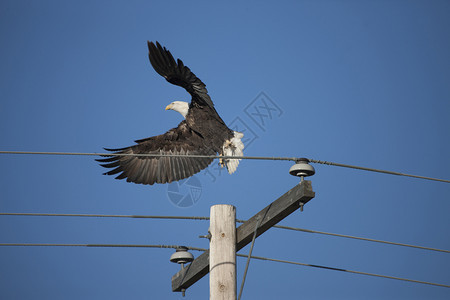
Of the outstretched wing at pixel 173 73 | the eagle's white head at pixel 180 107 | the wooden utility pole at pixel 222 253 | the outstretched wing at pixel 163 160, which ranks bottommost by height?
the wooden utility pole at pixel 222 253

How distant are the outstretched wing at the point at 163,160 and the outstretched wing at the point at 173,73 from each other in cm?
85

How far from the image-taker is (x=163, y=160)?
8961mm

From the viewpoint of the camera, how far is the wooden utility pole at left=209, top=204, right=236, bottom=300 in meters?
3.80

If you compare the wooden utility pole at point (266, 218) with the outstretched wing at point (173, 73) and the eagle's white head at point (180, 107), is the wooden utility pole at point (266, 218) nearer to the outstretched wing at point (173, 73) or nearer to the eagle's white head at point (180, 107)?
the outstretched wing at point (173, 73)

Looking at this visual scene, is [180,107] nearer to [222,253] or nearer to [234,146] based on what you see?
[234,146]

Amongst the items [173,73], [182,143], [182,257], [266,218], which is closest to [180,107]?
[182,143]

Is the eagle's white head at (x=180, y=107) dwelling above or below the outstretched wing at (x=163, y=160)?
above

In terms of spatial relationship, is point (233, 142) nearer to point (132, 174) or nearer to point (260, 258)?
point (132, 174)

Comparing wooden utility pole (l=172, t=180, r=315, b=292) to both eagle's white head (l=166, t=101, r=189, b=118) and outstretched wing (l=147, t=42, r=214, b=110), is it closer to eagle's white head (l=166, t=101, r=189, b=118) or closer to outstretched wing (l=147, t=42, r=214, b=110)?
outstretched wing (l=147, t=42, r=214, b=110)

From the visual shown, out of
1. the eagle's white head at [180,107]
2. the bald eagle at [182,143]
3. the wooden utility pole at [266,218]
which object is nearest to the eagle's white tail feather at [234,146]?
the bald eagle at [182,143]

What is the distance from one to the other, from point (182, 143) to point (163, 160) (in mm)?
377

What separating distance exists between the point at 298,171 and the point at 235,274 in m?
0.77

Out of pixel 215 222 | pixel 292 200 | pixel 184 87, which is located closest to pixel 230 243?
pixel 215 222

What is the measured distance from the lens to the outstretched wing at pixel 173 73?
8.07 m
